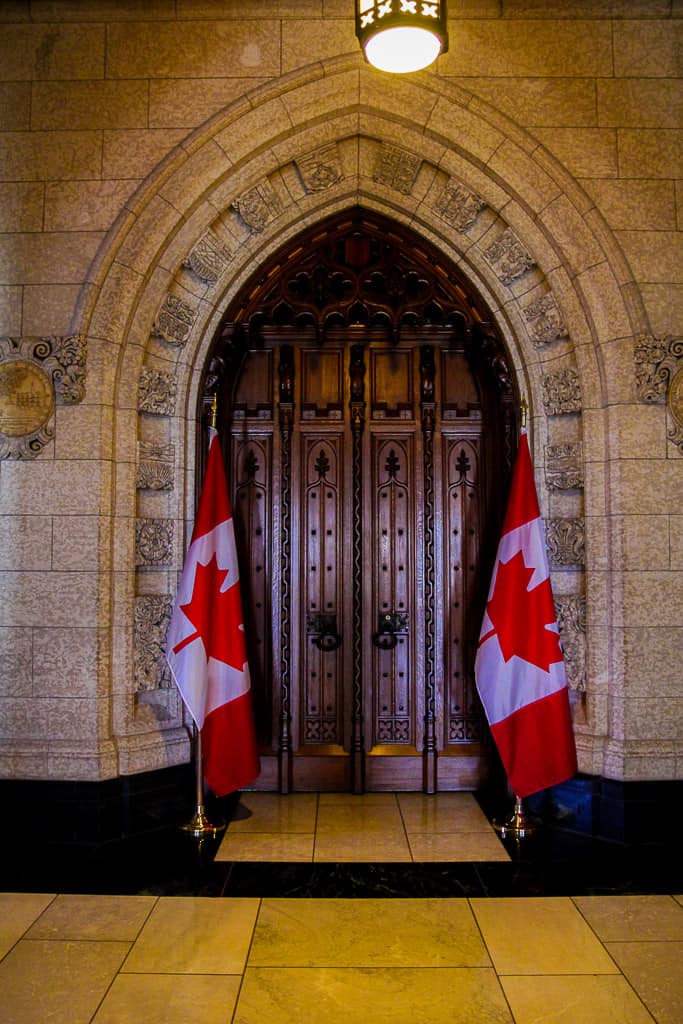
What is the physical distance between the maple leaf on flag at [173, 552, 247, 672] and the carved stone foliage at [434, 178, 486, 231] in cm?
225

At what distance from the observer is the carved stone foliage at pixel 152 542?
4.05 m

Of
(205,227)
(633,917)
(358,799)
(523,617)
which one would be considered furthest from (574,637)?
(205,227)

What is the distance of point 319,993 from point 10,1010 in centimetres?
95

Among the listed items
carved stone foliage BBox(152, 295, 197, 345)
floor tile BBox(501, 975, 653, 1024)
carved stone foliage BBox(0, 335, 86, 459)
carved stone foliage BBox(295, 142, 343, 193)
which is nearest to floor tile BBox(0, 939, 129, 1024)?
floor tile BBox(501, 975, 653, 1024)

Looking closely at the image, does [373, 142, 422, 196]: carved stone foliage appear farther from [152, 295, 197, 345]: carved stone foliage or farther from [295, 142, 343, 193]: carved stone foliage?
[152, 295, 197, 345]: carved stone foliage

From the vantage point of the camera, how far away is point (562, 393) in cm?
412

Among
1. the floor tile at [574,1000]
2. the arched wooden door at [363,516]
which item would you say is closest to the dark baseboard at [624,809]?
the arched wooden door at [363,516]

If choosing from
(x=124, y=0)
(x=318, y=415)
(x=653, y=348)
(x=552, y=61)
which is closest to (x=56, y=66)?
(x=124, y=0)

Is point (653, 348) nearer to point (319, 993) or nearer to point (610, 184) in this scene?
point (610, 184)

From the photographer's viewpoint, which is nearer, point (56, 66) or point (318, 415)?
point (56, 66)

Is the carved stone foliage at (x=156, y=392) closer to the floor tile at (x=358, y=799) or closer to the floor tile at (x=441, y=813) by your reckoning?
the floor tile at (x=358, y=799)

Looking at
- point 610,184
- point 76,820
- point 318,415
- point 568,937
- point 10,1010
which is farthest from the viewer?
point 318,415

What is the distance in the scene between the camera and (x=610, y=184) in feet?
13.2

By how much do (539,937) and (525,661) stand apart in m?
1.30
